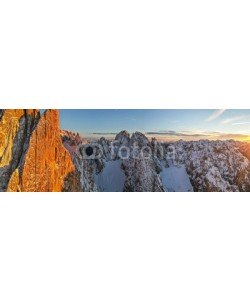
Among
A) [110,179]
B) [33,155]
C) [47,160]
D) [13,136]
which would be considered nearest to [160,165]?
[110,179]

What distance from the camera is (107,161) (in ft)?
16.2

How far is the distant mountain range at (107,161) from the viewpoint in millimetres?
4773

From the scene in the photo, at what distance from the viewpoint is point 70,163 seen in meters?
4.89

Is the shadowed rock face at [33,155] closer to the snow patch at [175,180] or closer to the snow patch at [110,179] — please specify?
the snow patch at [110,179]

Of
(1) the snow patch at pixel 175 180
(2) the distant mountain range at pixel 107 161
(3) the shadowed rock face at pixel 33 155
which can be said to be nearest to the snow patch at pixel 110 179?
(2) the distant mountain range at pixel 107 161

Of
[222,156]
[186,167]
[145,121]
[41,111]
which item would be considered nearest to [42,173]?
[41,111]

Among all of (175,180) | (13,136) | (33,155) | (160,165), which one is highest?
(13,136)

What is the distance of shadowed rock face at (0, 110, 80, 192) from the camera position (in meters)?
4.75

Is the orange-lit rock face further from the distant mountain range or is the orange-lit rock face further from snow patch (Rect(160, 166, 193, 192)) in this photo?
snow patch (Rect(160, 166, 193, 192))

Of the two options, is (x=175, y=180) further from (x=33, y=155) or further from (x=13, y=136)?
(x=13, y=136)

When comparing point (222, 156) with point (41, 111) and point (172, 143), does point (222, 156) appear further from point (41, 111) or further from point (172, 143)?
point (41, 111)

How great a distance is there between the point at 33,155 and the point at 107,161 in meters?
0.93

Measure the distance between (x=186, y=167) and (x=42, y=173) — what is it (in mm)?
1824

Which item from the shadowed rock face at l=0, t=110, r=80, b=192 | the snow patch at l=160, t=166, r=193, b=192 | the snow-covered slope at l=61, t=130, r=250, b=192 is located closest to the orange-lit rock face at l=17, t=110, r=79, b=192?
the shadowed rock face at l=0, t=110, r=80, b=192
